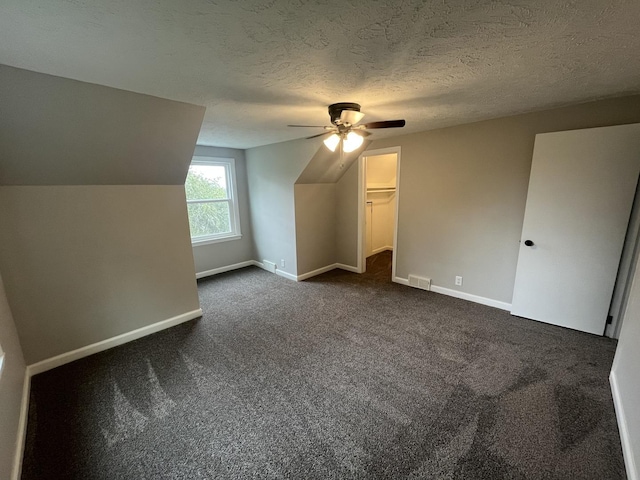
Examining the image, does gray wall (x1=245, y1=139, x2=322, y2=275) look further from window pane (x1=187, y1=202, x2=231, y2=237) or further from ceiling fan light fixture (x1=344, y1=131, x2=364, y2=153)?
ceiling fan light fixture (x1=344, y1=131, x2=364, y2=153)

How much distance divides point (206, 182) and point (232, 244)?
1.16m

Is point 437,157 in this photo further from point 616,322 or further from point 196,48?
point 196,48

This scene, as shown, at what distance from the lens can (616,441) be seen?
155cm

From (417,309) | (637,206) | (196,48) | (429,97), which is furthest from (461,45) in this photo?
(417,309)

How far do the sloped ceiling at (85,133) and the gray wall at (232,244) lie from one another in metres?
1.95

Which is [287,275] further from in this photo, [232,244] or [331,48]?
[331,48]

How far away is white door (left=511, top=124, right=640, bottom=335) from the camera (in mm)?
2309

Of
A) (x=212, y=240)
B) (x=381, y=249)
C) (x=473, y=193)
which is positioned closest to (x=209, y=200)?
(x=212, y=240)

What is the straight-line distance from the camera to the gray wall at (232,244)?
4.41 metres

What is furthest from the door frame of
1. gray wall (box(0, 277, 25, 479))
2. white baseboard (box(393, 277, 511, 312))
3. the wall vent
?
gray wall (box(0, 277, 25, 479))

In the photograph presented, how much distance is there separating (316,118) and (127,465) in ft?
9.71

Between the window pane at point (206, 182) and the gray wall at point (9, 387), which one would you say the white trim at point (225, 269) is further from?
the gray wall at point (9, 387)

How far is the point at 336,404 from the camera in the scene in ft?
Answer: 6.08

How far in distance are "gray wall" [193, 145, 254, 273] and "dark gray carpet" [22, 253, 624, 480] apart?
174cm
